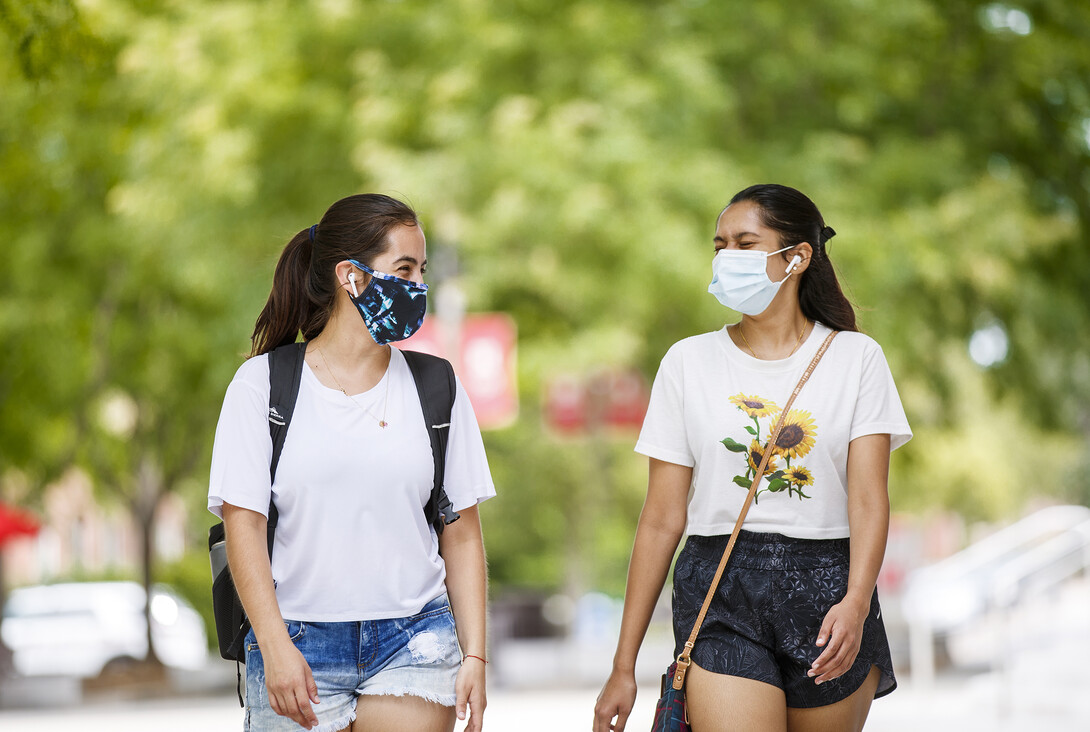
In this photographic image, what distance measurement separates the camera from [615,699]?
11.7ft

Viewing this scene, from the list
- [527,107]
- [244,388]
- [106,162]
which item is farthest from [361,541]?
[106,162]

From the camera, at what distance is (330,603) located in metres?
3.14

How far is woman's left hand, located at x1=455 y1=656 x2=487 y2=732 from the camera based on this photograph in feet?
10.5

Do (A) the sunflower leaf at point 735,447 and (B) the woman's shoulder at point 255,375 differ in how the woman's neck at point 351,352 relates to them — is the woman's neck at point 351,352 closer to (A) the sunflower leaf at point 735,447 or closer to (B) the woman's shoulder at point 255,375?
(B) the woman's shoulder at point 255,375

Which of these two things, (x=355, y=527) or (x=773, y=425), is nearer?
(x=355, y=527)

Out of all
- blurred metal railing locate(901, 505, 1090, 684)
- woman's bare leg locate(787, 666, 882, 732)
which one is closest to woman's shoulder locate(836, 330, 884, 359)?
woman's bare leg locate(787, 666, 882, 732)

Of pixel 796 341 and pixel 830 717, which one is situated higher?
pixel 796 341

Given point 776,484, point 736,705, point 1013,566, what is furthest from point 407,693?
point 1013,566

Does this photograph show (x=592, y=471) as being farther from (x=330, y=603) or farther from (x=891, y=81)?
(x=330, y=603)

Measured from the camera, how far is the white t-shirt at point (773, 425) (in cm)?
337

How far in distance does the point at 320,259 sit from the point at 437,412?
0.50 metres

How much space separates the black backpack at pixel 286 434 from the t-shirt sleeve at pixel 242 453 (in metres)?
0.03

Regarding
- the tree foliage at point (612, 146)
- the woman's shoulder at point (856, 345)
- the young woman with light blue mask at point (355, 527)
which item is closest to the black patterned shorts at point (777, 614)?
the woman's shoulder at point (856, 345)

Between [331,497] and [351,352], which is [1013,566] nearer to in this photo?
[351,352]
